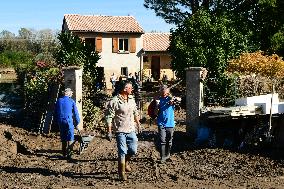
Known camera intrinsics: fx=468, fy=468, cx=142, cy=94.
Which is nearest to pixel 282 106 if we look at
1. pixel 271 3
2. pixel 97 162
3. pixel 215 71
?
pixel 97 162

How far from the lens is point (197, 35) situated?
75.7 ft

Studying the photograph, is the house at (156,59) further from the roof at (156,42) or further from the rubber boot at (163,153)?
the rubber boot at (163,153)

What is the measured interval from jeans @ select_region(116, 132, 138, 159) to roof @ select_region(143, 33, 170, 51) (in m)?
32.4

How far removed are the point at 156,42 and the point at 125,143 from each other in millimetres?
34932

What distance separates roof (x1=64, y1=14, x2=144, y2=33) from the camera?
3778cm

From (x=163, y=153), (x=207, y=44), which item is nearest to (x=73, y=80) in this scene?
(x=163, y=153)

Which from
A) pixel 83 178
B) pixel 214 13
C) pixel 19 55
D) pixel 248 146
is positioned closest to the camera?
pixel 83 178

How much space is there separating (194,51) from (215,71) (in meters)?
1.40

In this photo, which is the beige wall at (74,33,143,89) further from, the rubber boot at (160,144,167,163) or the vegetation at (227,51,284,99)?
the rubber boot at (160,144,167,163)

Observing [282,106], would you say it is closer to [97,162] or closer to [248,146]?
[248,146]

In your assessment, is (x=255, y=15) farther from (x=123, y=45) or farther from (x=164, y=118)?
(x=164, y=118)

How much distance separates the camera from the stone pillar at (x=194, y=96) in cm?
1284

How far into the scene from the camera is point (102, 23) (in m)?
38.9

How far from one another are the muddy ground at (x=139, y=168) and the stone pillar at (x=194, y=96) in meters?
0.75
